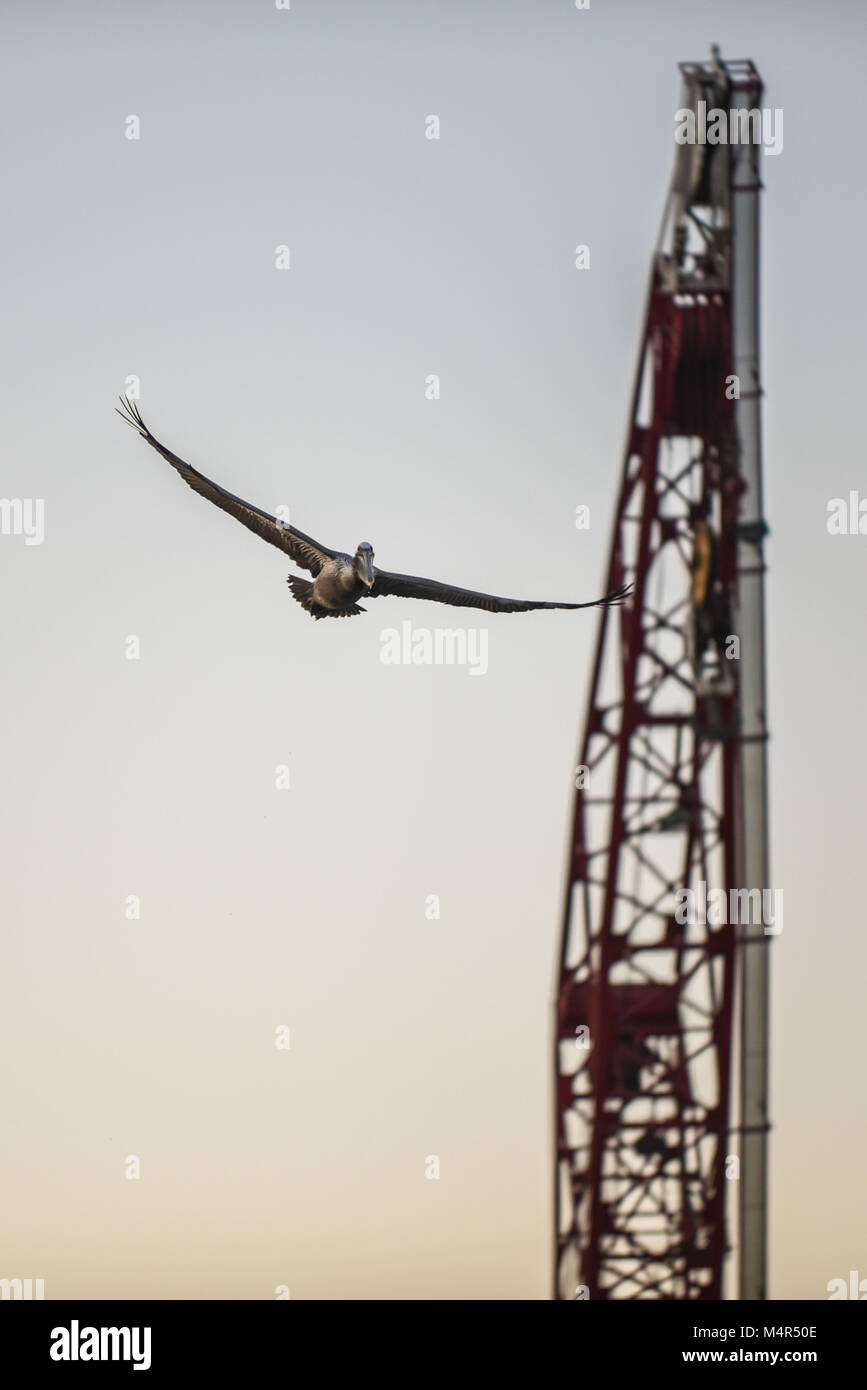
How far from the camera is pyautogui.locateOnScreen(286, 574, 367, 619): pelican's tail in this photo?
971 inches

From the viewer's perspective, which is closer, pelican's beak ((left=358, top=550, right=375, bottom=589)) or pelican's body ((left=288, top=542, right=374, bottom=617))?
pelican's beak ((left=358, top=550, right=375, bottom=589))

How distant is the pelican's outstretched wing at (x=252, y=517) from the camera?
2433 centimetres

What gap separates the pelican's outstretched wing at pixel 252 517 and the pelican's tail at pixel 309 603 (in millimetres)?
164

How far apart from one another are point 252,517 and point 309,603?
36.5 inches

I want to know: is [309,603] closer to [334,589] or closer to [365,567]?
[334,589]

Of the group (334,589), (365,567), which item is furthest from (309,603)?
(365,567)

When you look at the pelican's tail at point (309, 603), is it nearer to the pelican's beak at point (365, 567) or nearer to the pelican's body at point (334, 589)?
the pelican's body at point (334, 589)

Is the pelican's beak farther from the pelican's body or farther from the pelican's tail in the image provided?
the pelican's tail

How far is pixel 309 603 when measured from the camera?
2477 centimetres

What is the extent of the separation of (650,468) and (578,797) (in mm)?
4025

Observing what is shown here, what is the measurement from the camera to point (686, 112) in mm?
30641
